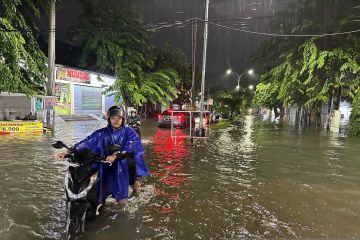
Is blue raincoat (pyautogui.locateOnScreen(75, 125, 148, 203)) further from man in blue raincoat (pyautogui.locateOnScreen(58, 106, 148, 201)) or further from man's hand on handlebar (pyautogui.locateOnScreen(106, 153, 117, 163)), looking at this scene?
man's hand on handlebar (pyautogui.locateOnScreen(106, 153, 117, 163))

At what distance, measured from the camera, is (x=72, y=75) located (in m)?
33.1

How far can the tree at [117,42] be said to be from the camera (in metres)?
27.2

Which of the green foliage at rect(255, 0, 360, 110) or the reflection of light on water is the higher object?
the green foliage at rect(255, 0, 360, 110)

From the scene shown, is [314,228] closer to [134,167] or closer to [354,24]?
[134,167]

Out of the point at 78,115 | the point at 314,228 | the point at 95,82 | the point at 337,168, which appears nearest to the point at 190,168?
the point at 337,168

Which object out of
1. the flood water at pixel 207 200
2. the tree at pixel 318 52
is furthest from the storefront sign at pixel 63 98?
the flood water at pixel 207 200

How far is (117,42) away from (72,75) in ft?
23.7

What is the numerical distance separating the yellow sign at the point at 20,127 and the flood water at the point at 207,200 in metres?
6.86

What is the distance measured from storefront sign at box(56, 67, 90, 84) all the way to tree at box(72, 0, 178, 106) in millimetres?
2531

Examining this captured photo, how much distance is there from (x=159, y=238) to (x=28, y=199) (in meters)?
2.98

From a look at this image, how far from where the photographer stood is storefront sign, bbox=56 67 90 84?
103 feet

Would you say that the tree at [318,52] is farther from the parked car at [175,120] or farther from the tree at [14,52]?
the tree at [14,52]

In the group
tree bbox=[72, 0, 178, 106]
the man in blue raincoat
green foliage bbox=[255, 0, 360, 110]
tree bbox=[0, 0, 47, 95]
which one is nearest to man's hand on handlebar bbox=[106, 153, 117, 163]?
the man in blue raincoat

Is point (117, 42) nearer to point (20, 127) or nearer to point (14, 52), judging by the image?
point (20, 127)
